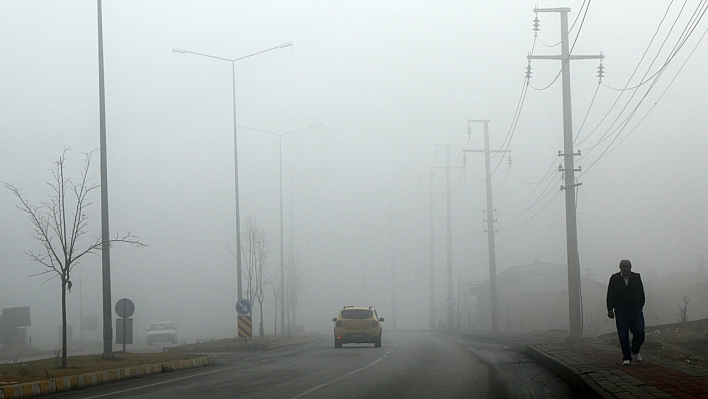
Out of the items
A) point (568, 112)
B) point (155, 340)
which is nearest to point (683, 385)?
point (568, 112)

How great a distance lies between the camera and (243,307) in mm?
35438

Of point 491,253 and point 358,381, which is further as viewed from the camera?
point 491,253

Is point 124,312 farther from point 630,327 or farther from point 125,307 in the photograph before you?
point 630,327

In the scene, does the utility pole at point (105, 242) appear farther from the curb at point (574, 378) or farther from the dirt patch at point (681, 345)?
the dirt patch at point (681, 345)

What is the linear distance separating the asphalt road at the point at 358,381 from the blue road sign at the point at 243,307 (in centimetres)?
1296

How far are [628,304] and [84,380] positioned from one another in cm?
1026

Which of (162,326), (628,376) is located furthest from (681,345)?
(162,326)

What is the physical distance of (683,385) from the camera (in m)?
11.1

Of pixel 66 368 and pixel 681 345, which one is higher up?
pixel 66 368

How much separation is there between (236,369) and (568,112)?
1674cm

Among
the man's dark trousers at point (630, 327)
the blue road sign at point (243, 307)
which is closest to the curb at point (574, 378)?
the man's dark trousers at point (630, 327)

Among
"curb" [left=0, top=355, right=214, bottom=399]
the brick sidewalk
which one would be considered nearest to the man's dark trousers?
the brick sidewalk

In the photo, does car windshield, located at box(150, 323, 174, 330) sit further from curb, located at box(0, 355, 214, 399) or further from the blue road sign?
curb, located at box(0, 355, 214, 399)

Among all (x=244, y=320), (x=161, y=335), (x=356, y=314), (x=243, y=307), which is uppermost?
(x=243, y=307)
